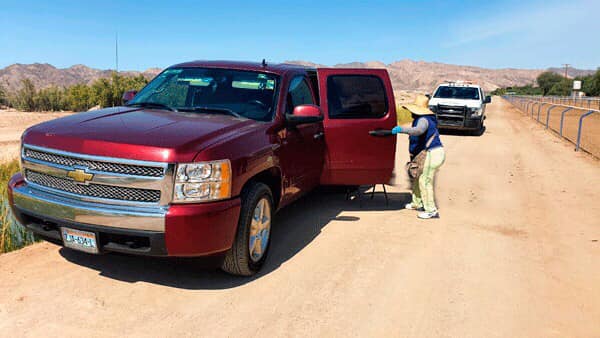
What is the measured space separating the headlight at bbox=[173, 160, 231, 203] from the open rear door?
2518 mm

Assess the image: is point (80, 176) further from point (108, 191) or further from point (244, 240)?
point (244, 240)

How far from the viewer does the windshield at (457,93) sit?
21.0 metres

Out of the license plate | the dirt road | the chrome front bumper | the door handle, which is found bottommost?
the dirt road

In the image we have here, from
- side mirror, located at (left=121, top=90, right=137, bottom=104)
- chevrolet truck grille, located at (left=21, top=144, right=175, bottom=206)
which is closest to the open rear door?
side mirror, located at (left=121, top=90, right=137, bottom=104)

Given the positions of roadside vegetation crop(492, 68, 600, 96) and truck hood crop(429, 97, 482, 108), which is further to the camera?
roadside vegetation crop(492, 68, 600, 96)

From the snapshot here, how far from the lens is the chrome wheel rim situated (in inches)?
180

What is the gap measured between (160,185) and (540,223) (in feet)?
17.8

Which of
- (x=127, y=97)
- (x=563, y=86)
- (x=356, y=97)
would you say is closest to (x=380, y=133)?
(x=356, y=97)

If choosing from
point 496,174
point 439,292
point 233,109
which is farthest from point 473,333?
point 496,174

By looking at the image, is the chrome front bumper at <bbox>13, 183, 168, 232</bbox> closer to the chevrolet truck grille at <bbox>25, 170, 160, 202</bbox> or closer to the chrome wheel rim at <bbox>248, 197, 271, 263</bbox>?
the chevrolet truck grille at <bbox>25, 170, 160, 202</bbox>

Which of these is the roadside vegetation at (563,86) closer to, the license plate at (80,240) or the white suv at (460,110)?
the white suv at (460,110)

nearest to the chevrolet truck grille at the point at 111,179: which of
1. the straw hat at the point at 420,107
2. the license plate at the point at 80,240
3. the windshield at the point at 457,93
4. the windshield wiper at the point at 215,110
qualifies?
the license plate at the point at 80,240

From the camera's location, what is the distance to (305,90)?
6270 millimetres

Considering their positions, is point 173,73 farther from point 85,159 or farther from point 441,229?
point 441,229
